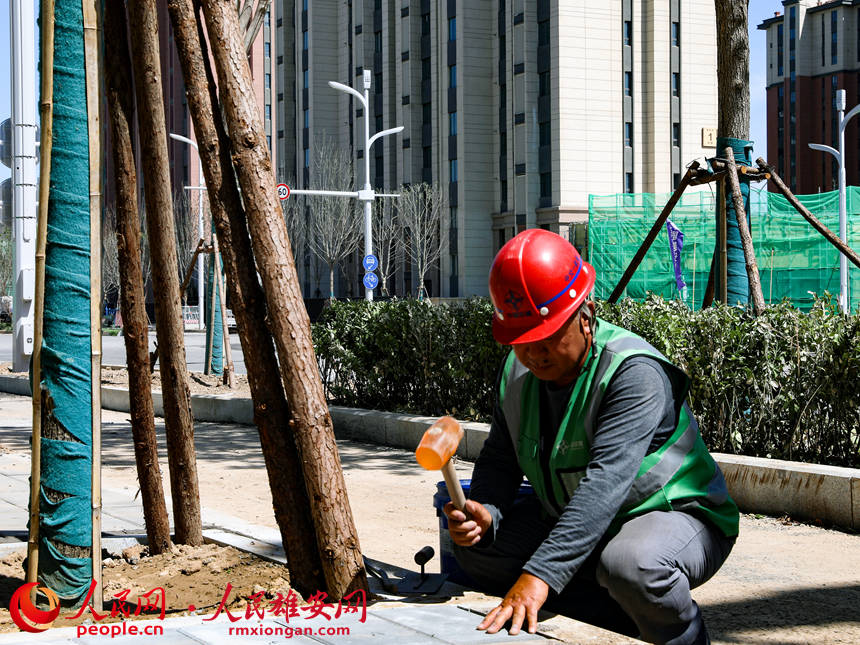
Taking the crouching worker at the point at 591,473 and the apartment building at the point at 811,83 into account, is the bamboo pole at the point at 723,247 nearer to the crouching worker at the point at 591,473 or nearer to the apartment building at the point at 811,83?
the crouching worker at the point at 591,473

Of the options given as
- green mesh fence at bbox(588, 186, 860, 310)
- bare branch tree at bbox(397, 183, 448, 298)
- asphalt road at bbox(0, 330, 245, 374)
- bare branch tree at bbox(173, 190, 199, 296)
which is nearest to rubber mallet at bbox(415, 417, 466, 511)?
asphalt road at bbox(0, 330, 245, 374)

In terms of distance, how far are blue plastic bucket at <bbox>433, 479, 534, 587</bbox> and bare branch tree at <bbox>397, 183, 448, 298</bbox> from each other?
51.8m

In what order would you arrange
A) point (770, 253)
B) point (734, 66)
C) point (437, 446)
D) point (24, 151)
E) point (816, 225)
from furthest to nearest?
point (770, 253), point (24, 151), point (734, 66), point (816, 225), point (437, 446)

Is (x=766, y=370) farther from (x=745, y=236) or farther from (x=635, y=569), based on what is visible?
(x=635, y=569)

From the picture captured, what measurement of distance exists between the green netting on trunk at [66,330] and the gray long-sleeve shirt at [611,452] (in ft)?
6.13

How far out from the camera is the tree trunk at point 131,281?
504 centimetres

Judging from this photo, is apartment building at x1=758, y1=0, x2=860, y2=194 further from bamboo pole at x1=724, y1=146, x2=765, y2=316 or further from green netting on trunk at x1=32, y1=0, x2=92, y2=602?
green netting on trunk at x1=32, y1=0, x2=92, y2=602

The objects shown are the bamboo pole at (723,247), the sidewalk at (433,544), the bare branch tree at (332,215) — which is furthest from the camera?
the bare branch tree at (332,215)

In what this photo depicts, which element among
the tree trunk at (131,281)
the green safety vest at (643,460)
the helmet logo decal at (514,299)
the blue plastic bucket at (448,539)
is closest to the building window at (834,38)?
the tree trunk at (131,281)

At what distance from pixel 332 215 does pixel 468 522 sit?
5667 centimetres

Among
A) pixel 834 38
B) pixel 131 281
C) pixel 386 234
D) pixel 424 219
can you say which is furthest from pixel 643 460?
pixel 834 38

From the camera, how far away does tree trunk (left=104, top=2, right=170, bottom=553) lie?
16.5 feet

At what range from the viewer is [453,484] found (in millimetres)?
2918

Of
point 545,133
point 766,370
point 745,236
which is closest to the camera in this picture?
point 766,370
